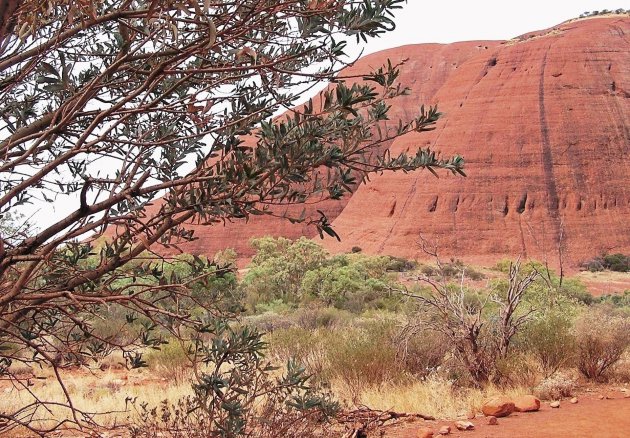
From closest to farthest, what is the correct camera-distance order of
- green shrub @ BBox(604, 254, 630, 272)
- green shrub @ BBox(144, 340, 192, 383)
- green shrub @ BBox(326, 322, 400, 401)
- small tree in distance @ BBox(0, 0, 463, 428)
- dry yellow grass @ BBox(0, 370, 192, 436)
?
small tree in distance @ BBox(0, 0, 463, 428), dry yellow grass @ BBox(0, 370, 192, 436), green shrub @ BBox(326, 322, 400, 401), green shrub @ BBox(144, 340, 192, 383), green shrub @ BBox(604, 254, 630, 272)

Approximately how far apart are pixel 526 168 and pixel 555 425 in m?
39.3

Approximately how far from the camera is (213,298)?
112 inches

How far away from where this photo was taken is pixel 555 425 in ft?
21.8

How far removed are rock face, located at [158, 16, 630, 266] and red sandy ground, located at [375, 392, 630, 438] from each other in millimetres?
32129

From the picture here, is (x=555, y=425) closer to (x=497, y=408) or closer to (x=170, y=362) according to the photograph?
(x=497, y=408)

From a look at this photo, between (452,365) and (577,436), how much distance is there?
9.10 ft

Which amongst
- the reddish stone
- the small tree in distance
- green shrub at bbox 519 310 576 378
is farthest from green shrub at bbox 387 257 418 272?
the small tree in distance

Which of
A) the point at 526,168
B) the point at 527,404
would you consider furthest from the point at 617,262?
the point at 527,404

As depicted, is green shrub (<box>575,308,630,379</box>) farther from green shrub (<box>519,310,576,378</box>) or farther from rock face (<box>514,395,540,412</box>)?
rock face (<box>514,395,540,412</box>)

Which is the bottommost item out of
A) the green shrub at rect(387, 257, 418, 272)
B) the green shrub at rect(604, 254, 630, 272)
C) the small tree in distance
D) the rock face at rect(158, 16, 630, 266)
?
the green shrub at rect(604, 254, 630, 272)

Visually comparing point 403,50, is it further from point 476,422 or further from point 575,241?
point 476,422

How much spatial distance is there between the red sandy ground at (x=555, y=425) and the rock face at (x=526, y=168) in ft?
105

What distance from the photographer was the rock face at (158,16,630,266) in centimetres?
4212

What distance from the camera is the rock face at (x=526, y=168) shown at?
42125 millimetres
